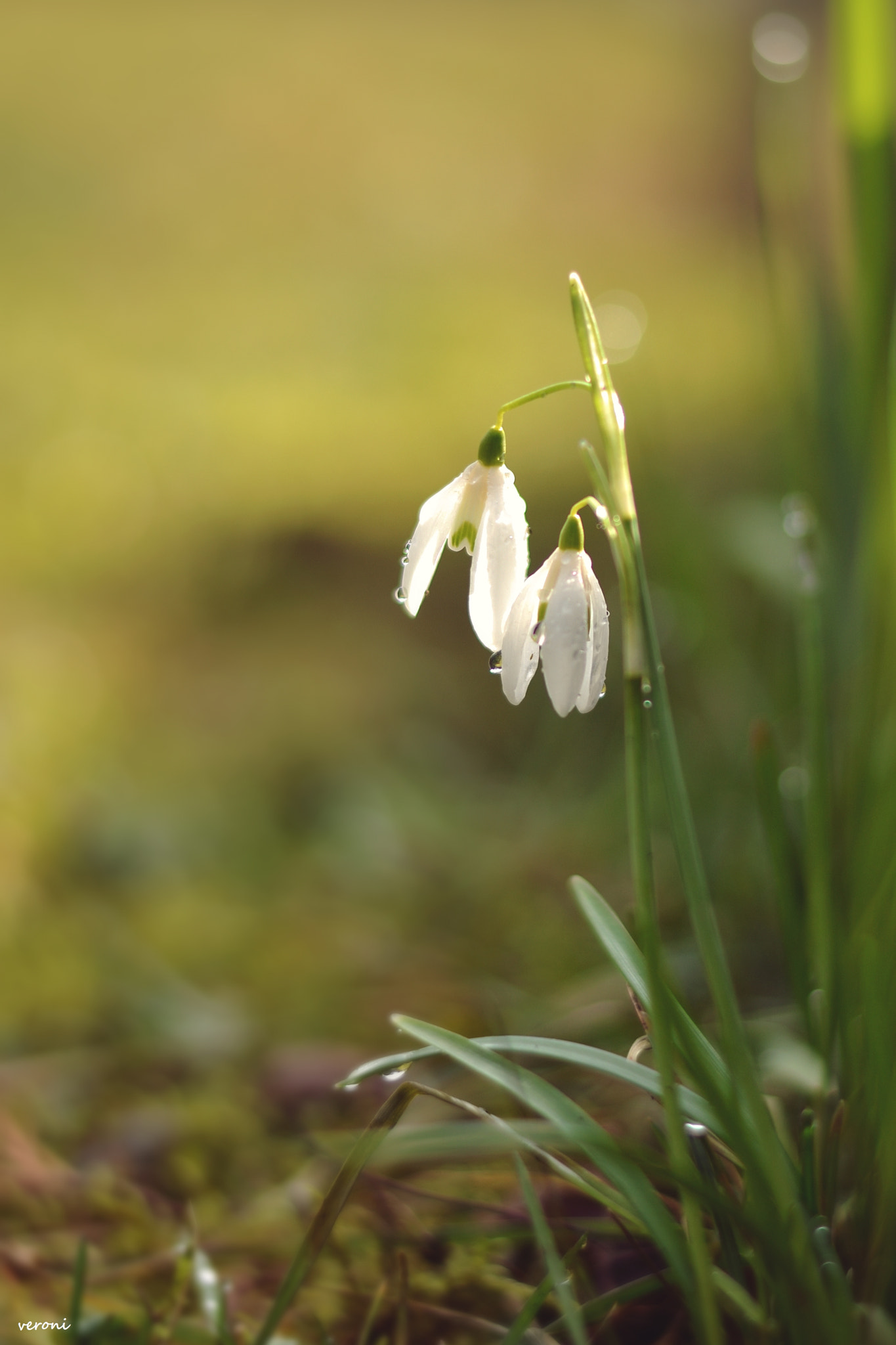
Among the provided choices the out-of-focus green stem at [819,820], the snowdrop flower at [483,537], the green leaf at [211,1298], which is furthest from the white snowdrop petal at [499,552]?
the green leaf at [211,1298]

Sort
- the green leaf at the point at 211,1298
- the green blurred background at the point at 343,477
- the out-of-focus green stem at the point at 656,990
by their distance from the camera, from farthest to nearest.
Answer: the green blurred background at the point at 343,477, the green leaf at the point at 211,1298, the out-of-focus green stem at the point at 656,990

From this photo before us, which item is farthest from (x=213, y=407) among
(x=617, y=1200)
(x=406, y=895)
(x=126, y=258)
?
(x=617, y=1200)

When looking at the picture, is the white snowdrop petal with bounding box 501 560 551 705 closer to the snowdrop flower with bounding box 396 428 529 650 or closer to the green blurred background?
the snowdrop flower with bounding box 396 428 529 650

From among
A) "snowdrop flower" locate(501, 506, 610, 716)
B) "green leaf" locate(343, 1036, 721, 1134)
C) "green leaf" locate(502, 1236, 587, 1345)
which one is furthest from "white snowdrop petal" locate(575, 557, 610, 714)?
"green leaf" locate(502, 1236, 587, 1345)

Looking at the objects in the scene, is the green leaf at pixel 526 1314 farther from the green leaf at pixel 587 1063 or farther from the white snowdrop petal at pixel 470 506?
the white snowdrop petal at pixel 470 506

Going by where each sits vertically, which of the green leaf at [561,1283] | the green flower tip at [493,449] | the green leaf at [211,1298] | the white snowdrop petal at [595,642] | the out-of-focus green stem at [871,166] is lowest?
the green leaf at [211,1298]

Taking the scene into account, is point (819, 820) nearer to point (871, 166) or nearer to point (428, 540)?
point (428, 540)

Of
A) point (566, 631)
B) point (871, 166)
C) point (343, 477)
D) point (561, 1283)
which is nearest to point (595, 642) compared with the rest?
point (566, 631)

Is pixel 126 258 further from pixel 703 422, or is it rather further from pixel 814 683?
pixel 814 683
